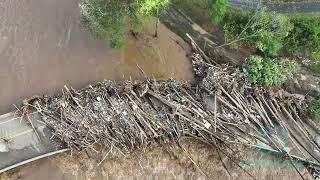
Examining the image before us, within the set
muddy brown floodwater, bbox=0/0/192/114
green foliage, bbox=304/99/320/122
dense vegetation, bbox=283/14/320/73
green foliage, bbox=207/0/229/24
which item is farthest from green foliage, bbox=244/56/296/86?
muddy brown floodwater, bbox=0/0/192/114

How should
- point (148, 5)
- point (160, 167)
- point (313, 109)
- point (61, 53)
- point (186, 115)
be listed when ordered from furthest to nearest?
point (61, 53)
point (313, 109)
point (160, 167)
point (186, 115)
point (148, 5)

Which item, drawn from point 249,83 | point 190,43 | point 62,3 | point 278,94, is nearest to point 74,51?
point 62,3

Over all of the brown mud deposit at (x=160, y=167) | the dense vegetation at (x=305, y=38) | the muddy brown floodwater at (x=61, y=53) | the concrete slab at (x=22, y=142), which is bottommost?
the brown mud deposit at (x=160, y=167)

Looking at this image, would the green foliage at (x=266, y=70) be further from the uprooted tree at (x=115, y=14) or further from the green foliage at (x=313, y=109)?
the uprooted tree at (x=115, y=14)

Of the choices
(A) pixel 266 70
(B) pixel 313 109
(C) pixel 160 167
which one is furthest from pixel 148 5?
(B) pixel 313 109

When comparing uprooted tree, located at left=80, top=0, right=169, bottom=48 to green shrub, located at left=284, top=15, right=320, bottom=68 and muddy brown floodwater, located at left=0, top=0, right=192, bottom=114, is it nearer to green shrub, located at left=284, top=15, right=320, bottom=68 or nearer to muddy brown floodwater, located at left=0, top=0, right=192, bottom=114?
muddy brown floodwater, located at left=0, top=0, right=192, bottom=114

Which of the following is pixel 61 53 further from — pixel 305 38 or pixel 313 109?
pixel 313 109

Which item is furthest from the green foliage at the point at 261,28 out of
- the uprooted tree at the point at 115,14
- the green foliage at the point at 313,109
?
the uprooted tree at the point at 115,14
